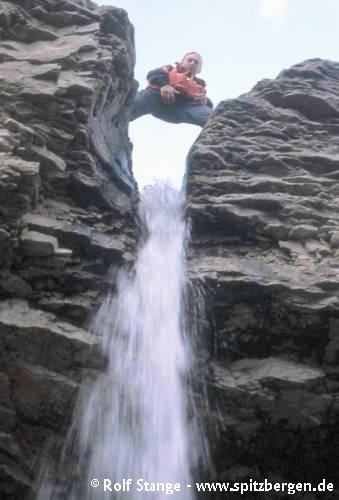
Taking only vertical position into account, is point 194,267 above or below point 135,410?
above

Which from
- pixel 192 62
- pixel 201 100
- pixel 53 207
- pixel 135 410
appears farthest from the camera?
pixel 192 62

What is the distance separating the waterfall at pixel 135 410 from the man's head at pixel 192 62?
924 centimetres

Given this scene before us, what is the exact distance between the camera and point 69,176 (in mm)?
8422

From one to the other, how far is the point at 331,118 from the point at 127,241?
22.2ft

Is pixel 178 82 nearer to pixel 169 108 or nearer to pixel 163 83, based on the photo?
pixel 163 83

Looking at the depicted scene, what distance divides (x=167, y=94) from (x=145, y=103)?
750 millimetres

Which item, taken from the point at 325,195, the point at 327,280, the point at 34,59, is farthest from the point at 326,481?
the point at 34,59

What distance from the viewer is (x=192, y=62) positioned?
14531 mm

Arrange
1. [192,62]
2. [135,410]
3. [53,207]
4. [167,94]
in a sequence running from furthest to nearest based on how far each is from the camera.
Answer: [192,62], [167,94], [53,207], [135,410]

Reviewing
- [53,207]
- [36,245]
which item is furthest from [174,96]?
[36,245]

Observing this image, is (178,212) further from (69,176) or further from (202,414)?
(202,414)

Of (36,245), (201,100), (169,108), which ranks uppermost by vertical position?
(201,100)

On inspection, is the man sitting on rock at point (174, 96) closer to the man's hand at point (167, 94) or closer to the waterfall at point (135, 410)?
the man's hand at point (167, 94)

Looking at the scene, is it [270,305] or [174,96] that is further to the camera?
[174,96]
